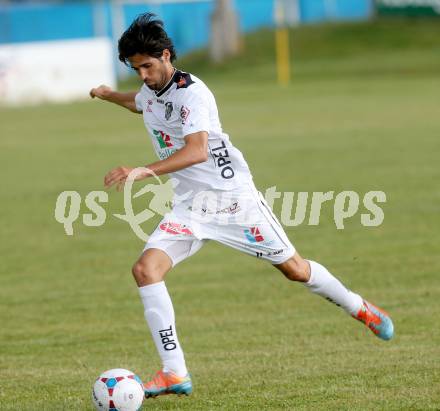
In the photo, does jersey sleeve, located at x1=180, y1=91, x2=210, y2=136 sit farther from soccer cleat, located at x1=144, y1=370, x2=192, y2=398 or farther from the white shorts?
soccer cleat, located at x1=144, y1=370, x2=192, y2=398

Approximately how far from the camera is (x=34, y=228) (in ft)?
49.0

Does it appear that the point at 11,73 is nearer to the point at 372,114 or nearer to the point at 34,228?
the point at 372,114

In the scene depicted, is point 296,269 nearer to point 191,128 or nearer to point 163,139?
point 163,139

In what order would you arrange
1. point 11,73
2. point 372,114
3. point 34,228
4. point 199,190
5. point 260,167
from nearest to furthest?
point 199,190 < point 34,228 < point 260,167 < point 372,114 < point 11,73

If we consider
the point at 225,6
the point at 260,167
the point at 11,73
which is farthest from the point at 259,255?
the point at 225,6

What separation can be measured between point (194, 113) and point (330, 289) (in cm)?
172

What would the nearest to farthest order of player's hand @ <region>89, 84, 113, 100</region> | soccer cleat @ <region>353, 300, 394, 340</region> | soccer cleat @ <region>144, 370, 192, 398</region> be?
soccer cleat @ <region>144, 370, 192, 398</region> → soccer cleat @ <region>353, 300, 394, 340</region> → player's hand @ <region>89, 84, 113, 100</region>

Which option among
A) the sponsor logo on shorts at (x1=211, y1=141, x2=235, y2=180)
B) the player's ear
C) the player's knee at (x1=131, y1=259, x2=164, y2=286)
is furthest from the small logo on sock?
the player's ear

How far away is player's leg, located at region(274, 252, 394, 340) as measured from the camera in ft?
→ 25.3

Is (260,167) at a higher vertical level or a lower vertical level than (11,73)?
higher

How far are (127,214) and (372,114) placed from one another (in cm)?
1243

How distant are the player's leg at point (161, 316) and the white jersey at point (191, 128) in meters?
0.47

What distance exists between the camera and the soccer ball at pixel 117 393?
6.45 m

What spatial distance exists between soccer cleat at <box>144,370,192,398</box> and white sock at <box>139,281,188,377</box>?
0.06 m
